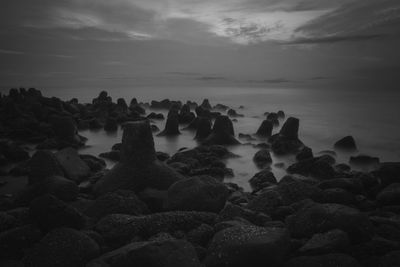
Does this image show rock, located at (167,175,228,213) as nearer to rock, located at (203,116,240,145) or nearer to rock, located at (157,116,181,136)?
rock, located at (203,116,240,145)

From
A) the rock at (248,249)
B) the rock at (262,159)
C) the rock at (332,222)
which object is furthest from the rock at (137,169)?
the rock at (262,159)

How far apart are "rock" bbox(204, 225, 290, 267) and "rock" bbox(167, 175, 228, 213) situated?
1933 mm

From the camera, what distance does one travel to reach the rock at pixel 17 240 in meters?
5.62

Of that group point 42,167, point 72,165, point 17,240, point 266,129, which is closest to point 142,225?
point 17,240

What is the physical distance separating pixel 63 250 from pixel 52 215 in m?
0.93

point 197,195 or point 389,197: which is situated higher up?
point 197,195

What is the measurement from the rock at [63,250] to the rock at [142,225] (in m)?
0.51

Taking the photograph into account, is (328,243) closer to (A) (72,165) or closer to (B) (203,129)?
(A) (72,165)

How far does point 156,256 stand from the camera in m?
4.77

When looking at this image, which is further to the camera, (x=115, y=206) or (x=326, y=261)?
(x=115, y=206)

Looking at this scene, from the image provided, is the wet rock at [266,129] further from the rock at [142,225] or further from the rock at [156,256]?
the rock at [156,256]

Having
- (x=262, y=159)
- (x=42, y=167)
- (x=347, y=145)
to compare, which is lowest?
(x=262, y=159)

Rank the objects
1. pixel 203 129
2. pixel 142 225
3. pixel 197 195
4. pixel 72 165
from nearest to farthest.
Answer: pixel 142 225
pixel 197 195
pixel 72 165
pixel 203 129

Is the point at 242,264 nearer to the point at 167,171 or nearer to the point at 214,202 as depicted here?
the point at 214,202
